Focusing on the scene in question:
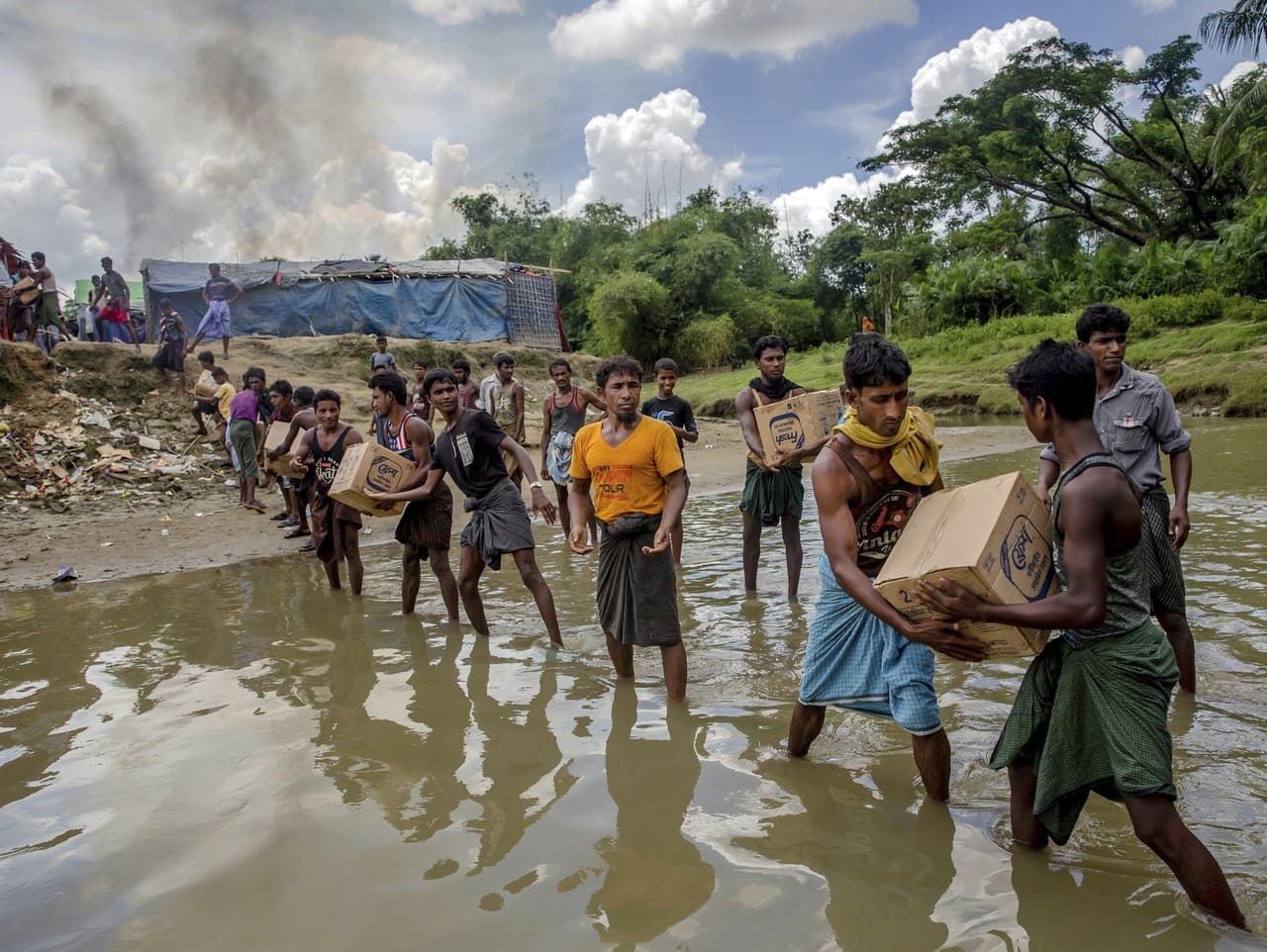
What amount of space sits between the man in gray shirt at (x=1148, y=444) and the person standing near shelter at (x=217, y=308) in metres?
15.0

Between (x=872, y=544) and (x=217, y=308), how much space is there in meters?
16.7

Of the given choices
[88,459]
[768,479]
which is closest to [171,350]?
[88,459]

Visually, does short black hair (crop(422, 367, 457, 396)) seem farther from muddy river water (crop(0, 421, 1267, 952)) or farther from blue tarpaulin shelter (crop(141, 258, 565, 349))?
blue tarpaulin shelter (crop(141, 258, 565, 349))

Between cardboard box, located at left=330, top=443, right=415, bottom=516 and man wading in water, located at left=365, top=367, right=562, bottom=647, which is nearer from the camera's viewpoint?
man wading in water, located at left=365, top=367, right=562, bottom=647

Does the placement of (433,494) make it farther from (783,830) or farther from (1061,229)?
(1061,229)

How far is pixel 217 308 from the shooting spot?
17203 mm

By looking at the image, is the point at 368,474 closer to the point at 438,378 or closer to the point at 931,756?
the point at 438,378

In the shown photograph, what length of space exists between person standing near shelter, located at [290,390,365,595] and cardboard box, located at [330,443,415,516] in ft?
3.36

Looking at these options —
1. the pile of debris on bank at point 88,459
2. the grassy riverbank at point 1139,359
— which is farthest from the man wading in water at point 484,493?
the grassy riverbank at point 1139,359

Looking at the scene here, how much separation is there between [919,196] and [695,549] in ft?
105

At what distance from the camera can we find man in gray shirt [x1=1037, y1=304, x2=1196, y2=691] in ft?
13.0

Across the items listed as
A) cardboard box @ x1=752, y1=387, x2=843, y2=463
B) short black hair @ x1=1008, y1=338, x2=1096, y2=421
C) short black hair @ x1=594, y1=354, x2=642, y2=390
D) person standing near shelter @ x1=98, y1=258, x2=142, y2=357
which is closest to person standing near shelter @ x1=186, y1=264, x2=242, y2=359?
person standing near shelter @ x1=98, y1=258, x2=142, y2=357

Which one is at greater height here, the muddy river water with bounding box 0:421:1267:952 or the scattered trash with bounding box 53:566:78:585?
the scattered trash with bounding box 53:566:78:585

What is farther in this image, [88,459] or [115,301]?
[115,301]
